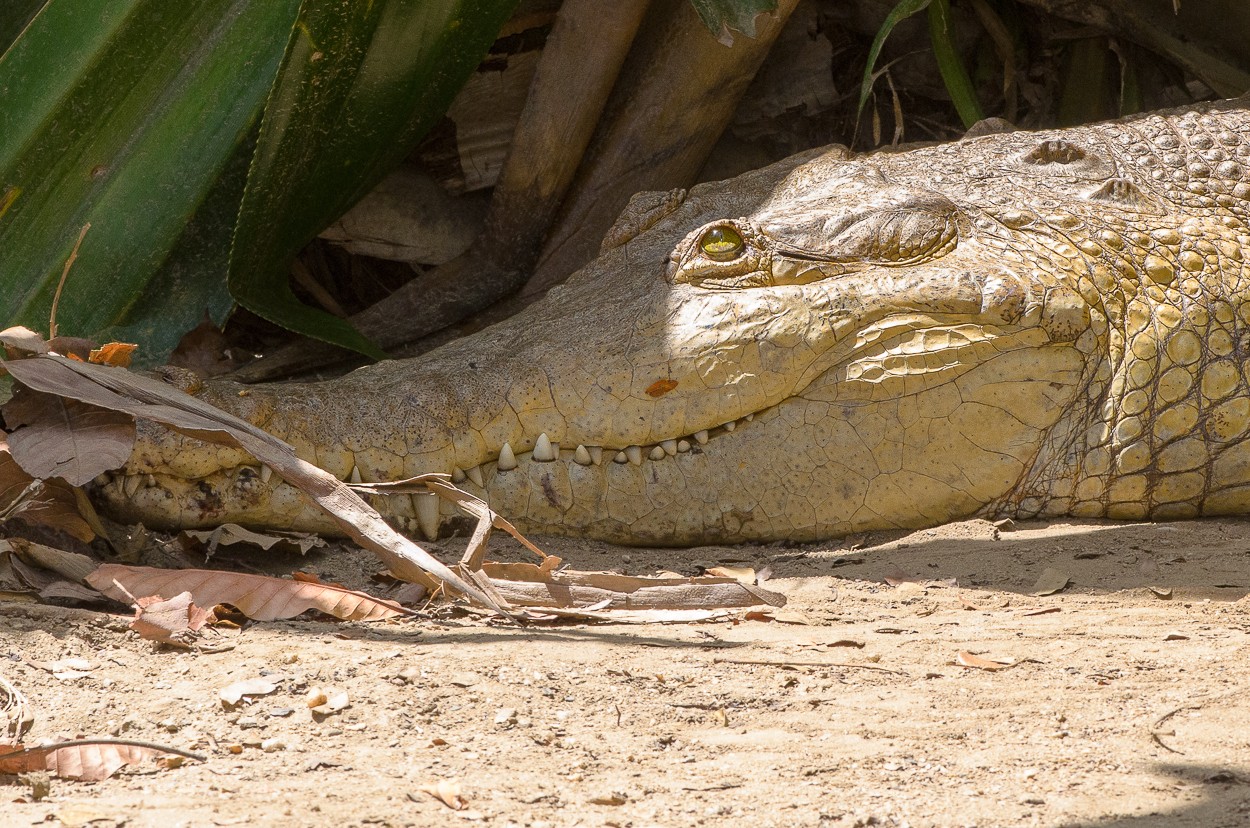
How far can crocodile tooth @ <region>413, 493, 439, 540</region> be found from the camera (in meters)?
2.77

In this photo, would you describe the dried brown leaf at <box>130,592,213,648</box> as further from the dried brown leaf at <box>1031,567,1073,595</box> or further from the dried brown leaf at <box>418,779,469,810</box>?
the dried brown leaf at <box>1031,567,1073,595</box>

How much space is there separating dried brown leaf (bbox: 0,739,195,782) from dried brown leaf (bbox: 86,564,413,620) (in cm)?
58

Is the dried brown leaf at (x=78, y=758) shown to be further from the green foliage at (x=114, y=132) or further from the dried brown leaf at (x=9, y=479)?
A: the green foliage at (x=114, y=132)

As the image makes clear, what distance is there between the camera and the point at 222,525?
8.59ft

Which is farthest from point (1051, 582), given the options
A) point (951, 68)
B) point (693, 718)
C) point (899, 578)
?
point (951, 68)

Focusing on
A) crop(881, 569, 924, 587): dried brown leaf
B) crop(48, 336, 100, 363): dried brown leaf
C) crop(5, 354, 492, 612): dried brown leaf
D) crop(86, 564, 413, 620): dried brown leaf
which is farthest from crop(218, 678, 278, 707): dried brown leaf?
crop(881, 569, 924, 587): dried brown leaf

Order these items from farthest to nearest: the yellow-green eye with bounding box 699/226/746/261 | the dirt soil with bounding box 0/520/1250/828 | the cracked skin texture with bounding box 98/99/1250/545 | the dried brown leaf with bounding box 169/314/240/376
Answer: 1. the dried brown leaf with bounding box 169/314/240/376
2. the yellow-green eye with bounding box 699/226/746/261
3. the cracked skin texture with bounding box 98/99/1250/545
4. the dirt soil with bounding box 0/520/1250/828

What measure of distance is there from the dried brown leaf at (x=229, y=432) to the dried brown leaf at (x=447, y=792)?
718 mm

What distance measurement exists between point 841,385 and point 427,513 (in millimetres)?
1012

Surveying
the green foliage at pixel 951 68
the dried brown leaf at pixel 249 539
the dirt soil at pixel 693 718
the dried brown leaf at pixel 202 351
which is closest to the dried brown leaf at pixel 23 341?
the dried brown leaf at pixel 249 539

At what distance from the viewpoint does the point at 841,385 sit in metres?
2.97

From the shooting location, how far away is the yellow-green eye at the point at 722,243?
121 inches

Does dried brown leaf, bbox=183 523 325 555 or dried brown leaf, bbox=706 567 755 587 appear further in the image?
dried brown leaf, bbox=706 567 755 587

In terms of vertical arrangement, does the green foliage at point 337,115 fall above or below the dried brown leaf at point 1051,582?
above
